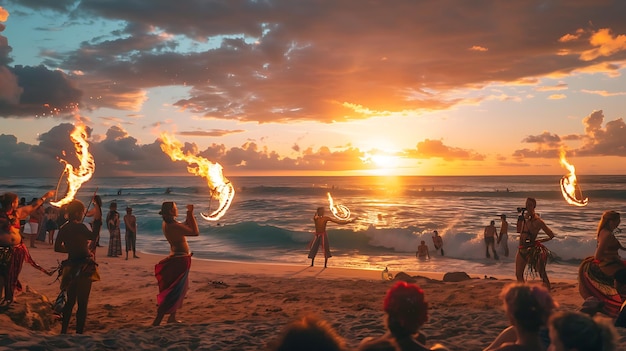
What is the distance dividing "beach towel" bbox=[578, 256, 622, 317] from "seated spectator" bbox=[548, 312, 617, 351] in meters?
5.93

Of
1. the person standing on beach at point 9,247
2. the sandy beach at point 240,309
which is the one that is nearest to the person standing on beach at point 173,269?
the sandy beach at point 240,309

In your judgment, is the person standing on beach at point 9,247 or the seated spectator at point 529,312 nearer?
the seated spectator at point 529,312

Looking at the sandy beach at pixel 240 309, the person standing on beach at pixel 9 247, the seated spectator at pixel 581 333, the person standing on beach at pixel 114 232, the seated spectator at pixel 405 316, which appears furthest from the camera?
the person standing on beach at pixel 114 232

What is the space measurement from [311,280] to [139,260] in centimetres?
766

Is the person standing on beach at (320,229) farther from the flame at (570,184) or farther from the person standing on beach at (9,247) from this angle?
the person standing on beach at (9,247)

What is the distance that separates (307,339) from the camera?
2.07 metres

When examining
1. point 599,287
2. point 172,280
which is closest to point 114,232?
A: point 172,280

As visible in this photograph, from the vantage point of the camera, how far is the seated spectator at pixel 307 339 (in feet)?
6.79

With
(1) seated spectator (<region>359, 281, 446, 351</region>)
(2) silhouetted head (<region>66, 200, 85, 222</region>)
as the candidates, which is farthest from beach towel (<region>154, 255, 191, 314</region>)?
(1) seated spectator (<region>359, 281, 446, 351</region>)

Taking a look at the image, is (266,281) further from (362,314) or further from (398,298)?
(398,298)

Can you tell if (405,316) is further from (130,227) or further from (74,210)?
(130,227)

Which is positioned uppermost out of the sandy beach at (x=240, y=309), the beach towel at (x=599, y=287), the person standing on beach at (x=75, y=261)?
the person standing on beach at (x=75, y=261)

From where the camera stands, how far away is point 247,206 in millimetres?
55844

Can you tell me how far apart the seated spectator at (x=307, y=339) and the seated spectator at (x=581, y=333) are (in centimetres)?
163
